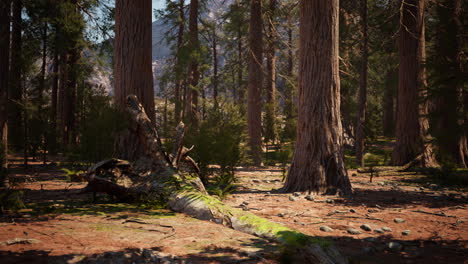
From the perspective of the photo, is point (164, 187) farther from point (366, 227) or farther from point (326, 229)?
point (366, 227)

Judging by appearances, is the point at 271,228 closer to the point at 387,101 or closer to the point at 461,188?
the point at 461,188

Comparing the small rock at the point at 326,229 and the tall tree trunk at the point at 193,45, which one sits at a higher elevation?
the tall tree trunk at the point at 193,45

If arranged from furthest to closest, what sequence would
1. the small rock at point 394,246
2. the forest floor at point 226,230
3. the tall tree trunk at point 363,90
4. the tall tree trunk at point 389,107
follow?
1. the tall tree trunk at point 389,107
2. the tall tree trunk at point 363,90
3. the small rock at point 394,246
4. the forest floor at point 226,230

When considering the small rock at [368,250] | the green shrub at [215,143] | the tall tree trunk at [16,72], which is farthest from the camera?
the tall tree trunk at [16,72]

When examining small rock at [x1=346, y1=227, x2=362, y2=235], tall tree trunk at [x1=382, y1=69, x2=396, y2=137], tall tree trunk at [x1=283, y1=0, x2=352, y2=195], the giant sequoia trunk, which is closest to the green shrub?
the giant sequoia trunk

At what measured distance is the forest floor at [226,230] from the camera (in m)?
3.22

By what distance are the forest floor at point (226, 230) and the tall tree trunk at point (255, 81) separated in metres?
6.99

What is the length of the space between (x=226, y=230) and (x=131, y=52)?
4576 mm

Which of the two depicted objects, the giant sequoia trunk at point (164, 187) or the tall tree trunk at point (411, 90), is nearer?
the giant sequoia trunk at point (164, 187)

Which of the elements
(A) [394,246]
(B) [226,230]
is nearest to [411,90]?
(A) [394,246]

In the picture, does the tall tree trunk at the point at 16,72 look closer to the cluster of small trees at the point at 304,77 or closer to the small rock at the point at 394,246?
the cluster of small trees at the point at 304,77

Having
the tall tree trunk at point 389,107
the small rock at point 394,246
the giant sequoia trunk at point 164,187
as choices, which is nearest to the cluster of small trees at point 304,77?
the giant sequoia trunk at point 164,187

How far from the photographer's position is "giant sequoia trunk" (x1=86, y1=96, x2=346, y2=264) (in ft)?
13.1

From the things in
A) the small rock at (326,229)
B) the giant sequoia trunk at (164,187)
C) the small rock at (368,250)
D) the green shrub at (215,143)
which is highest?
the green shrub at (215,143)
